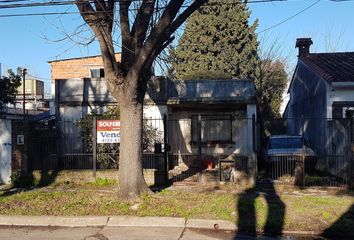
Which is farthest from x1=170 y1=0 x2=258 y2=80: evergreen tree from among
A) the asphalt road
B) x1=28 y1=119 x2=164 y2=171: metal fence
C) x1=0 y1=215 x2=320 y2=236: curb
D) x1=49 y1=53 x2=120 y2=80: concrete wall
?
the asphalt road

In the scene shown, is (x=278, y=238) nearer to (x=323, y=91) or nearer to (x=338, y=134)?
(x=338, y=134)

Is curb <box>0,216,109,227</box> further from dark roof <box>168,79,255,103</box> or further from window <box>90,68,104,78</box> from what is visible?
window <box>90,68,104,78</box>

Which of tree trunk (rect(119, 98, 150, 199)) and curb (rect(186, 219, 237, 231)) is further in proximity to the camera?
tree trunk (rect(119, 98, 150, 199))

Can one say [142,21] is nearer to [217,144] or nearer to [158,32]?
[158,32]

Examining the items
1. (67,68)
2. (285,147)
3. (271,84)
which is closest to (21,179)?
(285,147)

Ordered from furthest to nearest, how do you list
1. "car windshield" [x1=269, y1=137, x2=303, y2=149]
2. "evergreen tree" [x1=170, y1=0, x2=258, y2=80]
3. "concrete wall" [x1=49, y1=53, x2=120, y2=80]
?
1. "evergreen tree" [x1=170, y1=0, x2=258, y2=80]
2. "concrete wall" [x1=49, y1=53, x2=120, y2=80]
3. "car windshield" [x1=269, y1=137, x2=303, y2=149]

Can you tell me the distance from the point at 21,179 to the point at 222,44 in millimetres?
25782

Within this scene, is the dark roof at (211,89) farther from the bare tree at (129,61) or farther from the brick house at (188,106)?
the bare tree at (129,61)

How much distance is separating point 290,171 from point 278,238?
7899 millimetres

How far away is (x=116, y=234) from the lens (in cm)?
907

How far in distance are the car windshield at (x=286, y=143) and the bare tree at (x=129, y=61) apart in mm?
9045

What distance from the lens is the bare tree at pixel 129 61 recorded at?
11.4m

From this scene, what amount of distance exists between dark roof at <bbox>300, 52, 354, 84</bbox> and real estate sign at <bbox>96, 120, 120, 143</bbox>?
8.06 metres

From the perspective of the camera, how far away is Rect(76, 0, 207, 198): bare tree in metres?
11.4
